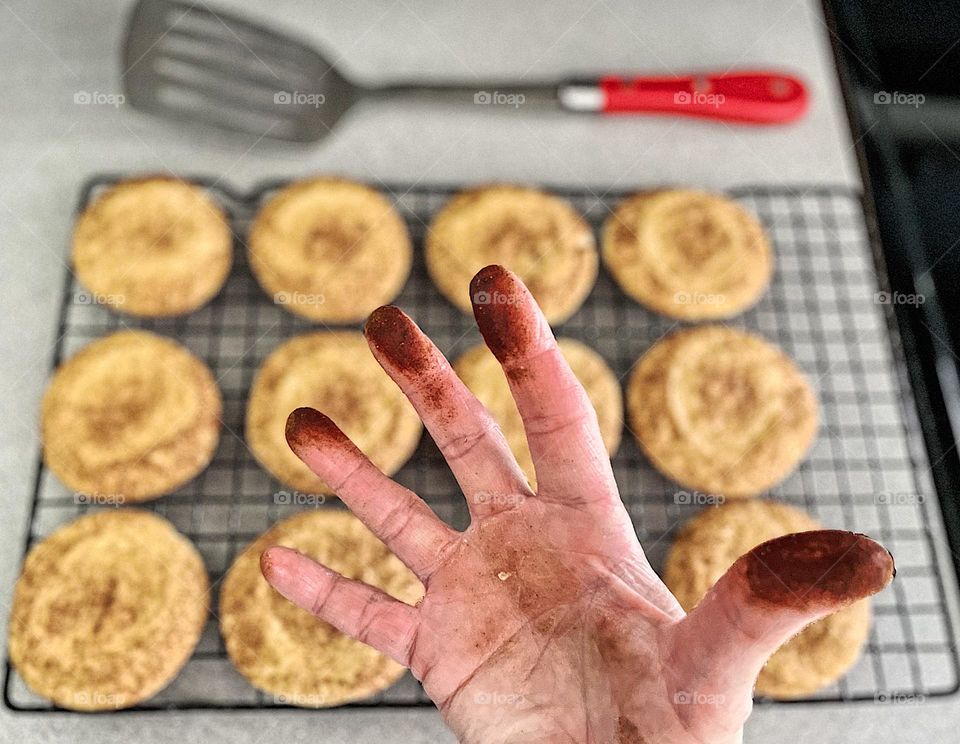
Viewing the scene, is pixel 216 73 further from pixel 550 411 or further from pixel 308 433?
pixel 550 411

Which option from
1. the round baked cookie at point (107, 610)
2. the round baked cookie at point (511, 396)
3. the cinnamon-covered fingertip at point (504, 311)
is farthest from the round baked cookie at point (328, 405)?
the cinnamon-covered fingertip at point (504, 311)

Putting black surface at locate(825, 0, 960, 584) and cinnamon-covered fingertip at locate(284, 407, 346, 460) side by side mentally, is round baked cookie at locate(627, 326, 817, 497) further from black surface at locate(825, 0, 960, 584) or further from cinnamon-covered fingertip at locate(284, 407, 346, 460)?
cinnamon-covered fingertip at locate(284, 407, 346, 460)

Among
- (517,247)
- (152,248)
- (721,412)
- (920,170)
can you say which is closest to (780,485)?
(721,412)

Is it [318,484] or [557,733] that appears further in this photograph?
[318,484]

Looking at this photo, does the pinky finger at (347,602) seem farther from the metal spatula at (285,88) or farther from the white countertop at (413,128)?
the metal spatula at (285,88)

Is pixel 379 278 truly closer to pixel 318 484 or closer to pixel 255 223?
pixel 255 223

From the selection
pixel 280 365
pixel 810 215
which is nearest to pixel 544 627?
pixel 280 365

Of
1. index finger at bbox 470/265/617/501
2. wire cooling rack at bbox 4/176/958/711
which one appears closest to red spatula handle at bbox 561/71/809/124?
wire cooling rack at bbox 4/176/958/711
